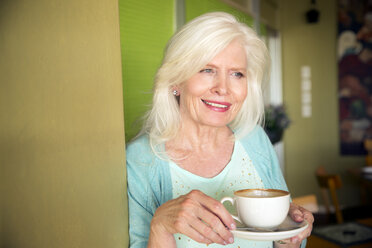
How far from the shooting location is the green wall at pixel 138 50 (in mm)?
1697

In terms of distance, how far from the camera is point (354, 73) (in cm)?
450

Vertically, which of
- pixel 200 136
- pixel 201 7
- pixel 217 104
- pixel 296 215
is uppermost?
pixel 201 7

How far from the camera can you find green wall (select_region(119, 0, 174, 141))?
1697mm

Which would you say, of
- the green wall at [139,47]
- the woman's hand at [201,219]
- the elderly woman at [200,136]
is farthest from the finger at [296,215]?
the green wall at [139,47]

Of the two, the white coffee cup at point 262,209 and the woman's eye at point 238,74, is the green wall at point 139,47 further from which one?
the white coffee cup at point 262,209

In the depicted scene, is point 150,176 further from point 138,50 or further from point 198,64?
point 138,50

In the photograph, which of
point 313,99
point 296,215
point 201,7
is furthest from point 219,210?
point 313,99

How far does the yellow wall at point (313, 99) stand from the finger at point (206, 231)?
13.9 feet

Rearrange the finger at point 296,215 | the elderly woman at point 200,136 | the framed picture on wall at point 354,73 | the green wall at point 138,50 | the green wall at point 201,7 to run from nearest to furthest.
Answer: the finger at point 296,215, the elderly woman at point 200,136, the green wall at point 138,50, the green wall at point 201,7, the framed picture on wall at point 354,73

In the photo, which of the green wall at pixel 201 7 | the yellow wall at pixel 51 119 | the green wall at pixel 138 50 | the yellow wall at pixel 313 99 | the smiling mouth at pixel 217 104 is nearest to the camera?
the yellow wall at pixel 51 119

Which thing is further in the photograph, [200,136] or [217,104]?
[200,136]

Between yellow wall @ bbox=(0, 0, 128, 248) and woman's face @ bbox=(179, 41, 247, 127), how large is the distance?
15.4 inches

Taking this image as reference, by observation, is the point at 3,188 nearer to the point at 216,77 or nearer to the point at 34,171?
the point at 34,171

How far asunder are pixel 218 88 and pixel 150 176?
0.33m
